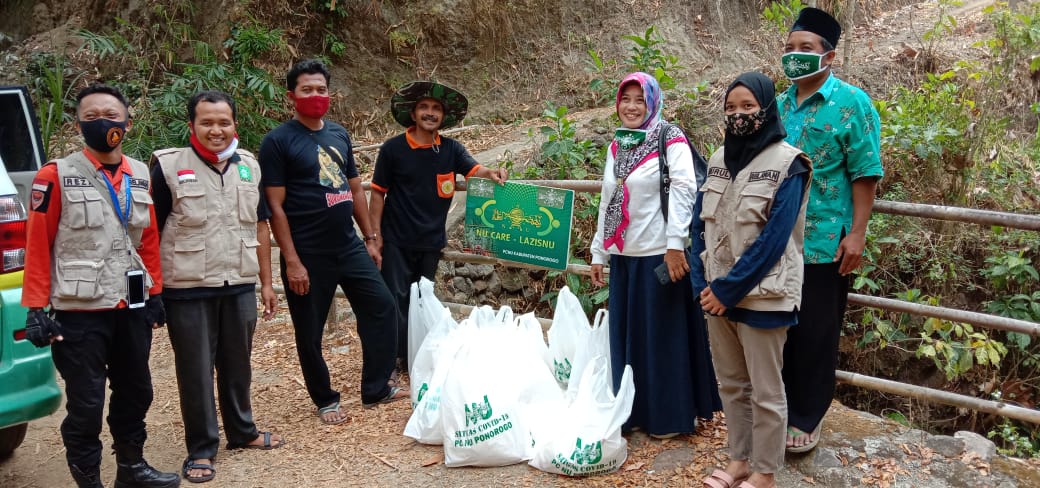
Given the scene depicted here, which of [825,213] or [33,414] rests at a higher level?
[825,213]

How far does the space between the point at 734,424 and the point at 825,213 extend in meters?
0.94

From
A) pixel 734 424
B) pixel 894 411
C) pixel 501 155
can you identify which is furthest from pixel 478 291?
pixel 734 424

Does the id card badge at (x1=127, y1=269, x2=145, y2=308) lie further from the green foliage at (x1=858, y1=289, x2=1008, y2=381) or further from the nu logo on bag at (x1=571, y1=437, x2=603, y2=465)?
the green foliage at (x1=858, y1=289, x2=1008, y2=381)

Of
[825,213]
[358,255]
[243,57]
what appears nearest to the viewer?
[825,213]

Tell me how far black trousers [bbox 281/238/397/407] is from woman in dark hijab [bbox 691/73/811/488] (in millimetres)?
1882

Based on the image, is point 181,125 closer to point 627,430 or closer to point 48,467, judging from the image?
point 48,467

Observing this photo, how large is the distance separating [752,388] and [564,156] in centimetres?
413

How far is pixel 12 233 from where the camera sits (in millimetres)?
3322

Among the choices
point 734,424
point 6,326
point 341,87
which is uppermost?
point 341,87

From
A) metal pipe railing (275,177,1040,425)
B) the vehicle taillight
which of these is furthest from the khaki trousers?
the vehicle taillight

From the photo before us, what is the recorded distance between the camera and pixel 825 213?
10.5 ft

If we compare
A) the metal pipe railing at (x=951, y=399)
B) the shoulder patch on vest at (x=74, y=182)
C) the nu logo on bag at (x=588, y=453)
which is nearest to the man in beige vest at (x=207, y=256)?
the shoulder patch on vest at (x=74, y=182)

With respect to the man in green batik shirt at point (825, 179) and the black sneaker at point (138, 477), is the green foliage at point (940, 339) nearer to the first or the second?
the man in green batik shirt at point (825, 179)

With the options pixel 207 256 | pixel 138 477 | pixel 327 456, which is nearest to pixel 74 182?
pixel 207 256
